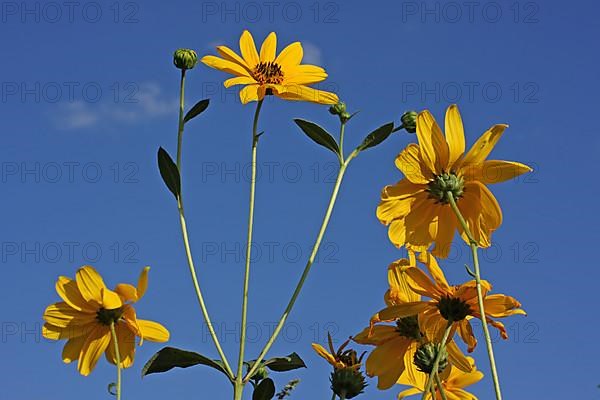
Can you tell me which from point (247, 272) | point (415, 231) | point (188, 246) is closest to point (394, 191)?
point (415, 231)

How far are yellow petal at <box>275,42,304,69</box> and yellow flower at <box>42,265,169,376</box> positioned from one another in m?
0.96

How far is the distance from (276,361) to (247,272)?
32 centimetres

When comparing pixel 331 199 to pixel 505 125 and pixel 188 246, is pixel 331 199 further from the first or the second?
pixel 505 125

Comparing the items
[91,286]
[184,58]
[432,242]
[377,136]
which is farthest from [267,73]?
[91,286]

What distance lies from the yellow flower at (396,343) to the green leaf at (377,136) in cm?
44

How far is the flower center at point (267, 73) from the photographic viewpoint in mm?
2488

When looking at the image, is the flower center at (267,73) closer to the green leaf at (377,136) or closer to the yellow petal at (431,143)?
the green leaf at (377,136)

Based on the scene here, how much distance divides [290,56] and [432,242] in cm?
87

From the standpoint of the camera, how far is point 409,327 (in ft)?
7.13

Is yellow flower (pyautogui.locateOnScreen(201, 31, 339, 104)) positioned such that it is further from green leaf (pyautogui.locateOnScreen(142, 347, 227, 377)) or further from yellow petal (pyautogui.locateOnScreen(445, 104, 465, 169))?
green leaf (pyautogui.locateOnScreen(142, 347, 227, 377))

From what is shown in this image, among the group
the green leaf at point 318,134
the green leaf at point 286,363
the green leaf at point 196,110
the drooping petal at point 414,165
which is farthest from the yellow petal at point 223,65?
the green leaf at point 286,363

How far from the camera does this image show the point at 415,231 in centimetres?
215

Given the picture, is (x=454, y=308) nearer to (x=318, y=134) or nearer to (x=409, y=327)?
(x=409, y=327)

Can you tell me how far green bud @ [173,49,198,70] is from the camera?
98.9 inches
